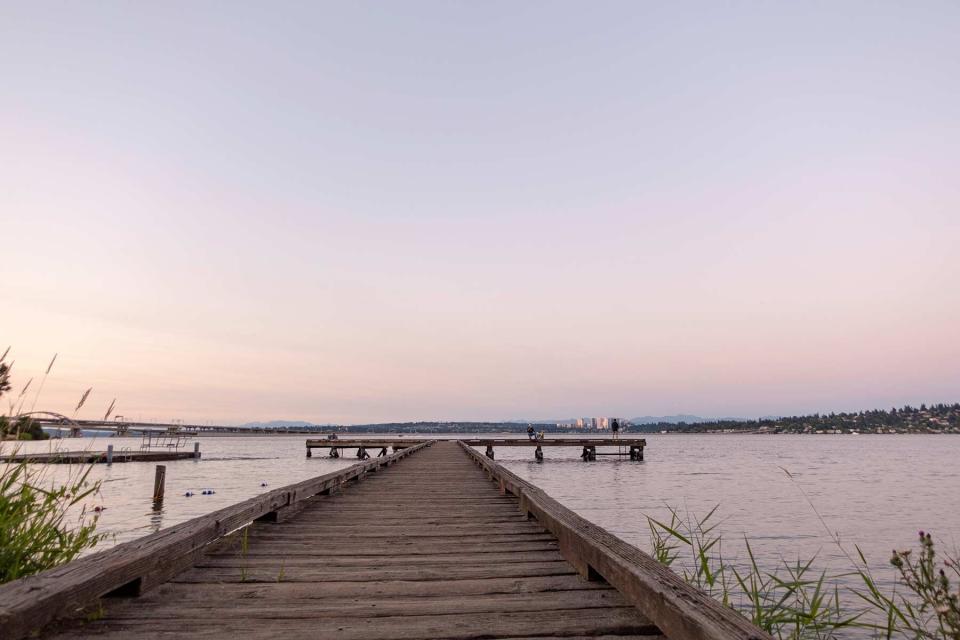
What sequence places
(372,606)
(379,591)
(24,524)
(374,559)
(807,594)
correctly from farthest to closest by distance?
(807,594) → (374,559) → (24,524) → (379,591) → (372,606)

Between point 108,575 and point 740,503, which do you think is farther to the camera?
point 740,503

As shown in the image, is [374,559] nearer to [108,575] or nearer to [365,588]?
[365,588]

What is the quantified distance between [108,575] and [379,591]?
166 cm

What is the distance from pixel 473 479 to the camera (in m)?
14.1

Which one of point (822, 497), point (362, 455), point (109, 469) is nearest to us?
point (822, 497)

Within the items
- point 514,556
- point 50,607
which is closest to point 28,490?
point 50,607

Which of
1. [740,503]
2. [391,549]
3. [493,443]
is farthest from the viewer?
[493,443]

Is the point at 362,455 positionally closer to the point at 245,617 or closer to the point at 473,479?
the point at 473,479

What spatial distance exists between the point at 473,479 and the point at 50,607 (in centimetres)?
1173

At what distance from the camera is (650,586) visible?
3.14m

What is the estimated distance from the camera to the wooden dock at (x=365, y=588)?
3.03 meters

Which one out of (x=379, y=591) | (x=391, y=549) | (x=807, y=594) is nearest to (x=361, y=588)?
(x=379, y=591)

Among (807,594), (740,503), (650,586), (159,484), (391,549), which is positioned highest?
(650,586)

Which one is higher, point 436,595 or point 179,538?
point 179,538
